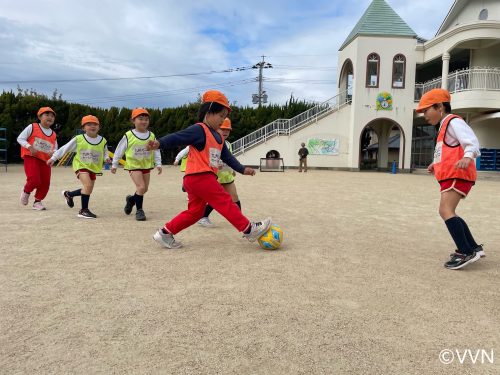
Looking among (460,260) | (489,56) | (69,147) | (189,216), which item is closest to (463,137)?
(460,260)

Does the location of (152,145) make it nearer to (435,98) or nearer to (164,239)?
(164,239)

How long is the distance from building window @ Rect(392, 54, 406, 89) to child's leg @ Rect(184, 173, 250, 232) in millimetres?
23606

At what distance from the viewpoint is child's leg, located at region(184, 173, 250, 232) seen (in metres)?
4.36

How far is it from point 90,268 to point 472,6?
2702cm

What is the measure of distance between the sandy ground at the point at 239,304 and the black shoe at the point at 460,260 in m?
0.09

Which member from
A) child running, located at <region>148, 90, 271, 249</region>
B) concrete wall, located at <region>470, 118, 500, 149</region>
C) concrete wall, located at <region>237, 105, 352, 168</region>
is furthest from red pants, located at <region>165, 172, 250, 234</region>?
concrete wall, located at <region>470, 118, 500, 149</region>

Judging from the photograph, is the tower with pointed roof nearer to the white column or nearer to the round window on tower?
the white column

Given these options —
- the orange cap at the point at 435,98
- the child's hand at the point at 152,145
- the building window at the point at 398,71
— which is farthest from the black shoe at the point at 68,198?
the building window at the point at 398,71

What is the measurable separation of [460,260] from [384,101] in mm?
23147

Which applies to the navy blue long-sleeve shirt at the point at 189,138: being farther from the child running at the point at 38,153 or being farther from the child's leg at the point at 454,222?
the child running at the point at 38,153

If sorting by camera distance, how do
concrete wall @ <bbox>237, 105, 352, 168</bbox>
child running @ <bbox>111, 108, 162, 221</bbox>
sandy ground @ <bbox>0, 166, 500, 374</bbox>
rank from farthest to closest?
concrete wall @ <bbox>237, 105, 352, 168</bbox> → child running @ <bbox>111, 108, 162, 221</bbox> → sandy ground @ <bbox>0, 166, 500, 374</bbox>

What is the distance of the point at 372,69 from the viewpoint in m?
25.5

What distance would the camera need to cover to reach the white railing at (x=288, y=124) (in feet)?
88.0

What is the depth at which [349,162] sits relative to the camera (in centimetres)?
2661
